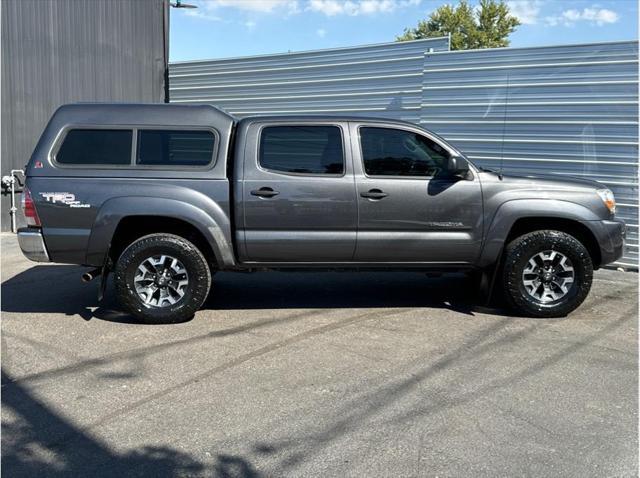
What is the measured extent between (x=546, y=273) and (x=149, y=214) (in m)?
3.86

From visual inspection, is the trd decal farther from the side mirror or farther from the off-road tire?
the side mirror

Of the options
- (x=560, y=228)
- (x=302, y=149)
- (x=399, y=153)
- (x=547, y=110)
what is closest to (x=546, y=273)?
(x=560, y=228)

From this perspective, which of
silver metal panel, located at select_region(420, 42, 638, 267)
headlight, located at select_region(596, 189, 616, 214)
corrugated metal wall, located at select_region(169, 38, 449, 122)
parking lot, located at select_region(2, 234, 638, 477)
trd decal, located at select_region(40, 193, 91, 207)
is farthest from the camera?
corrugated metal wall, located at select_region(169, 38, 449, 122)

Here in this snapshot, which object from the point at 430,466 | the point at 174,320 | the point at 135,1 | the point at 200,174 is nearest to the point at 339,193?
the point at 200,174

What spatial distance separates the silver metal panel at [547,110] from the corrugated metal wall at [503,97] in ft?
0.05

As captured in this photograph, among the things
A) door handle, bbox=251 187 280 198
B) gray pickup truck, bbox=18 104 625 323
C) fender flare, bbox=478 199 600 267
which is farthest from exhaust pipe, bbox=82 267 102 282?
fender flare, bbox=478 199 600 267

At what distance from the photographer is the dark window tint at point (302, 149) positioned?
587cm

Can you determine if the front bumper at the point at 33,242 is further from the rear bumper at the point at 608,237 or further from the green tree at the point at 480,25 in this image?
the green tree at the point at 480,25

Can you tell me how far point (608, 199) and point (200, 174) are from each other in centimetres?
400

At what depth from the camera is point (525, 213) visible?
5895 mm

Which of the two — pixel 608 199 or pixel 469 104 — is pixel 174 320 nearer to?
pixel 608 199

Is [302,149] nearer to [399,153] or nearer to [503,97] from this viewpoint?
[399,153]

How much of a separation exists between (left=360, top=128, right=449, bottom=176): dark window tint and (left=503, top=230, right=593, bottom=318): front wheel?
1.13m

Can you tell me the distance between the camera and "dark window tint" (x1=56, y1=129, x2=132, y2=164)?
5738mm
